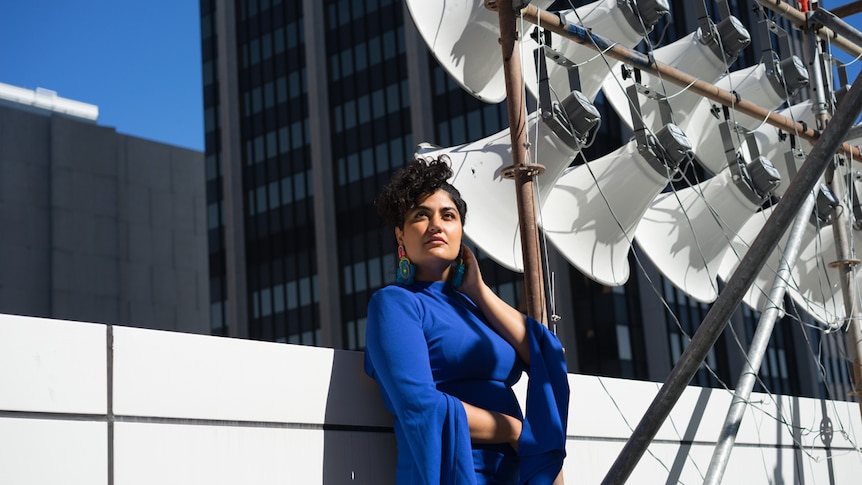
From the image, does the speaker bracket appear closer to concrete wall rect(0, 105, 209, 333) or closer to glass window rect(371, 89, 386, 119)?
glass window rect(371, 89, 386, 119)

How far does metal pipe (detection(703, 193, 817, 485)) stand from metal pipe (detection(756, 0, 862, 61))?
201 cm

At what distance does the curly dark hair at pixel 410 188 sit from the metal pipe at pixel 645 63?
86.2 inches

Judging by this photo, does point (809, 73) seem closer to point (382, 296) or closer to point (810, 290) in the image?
point (810, 290)

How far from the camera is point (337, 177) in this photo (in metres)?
42.1

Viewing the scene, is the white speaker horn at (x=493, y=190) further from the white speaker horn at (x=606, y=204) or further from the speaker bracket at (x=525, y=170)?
the speaker bracket at (x=525, y=170)

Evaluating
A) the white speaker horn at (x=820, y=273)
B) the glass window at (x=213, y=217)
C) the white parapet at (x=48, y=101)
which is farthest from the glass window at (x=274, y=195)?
the white speaker horn at (x=820, y=273)

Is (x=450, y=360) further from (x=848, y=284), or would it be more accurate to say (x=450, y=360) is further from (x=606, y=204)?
(x=848, y=284)

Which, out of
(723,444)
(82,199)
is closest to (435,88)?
(82,199)

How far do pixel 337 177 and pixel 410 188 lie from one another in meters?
38.6

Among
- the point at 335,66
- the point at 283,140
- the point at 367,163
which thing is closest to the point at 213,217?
the point at 283,140

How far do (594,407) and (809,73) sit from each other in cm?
563

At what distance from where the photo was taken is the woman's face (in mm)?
3691

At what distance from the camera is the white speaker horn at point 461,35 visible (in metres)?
6.61

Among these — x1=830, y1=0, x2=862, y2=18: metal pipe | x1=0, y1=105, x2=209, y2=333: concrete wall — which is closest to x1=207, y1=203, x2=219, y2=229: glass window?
x1=0, y1=105, x2=209, y2=333: concrete wall
